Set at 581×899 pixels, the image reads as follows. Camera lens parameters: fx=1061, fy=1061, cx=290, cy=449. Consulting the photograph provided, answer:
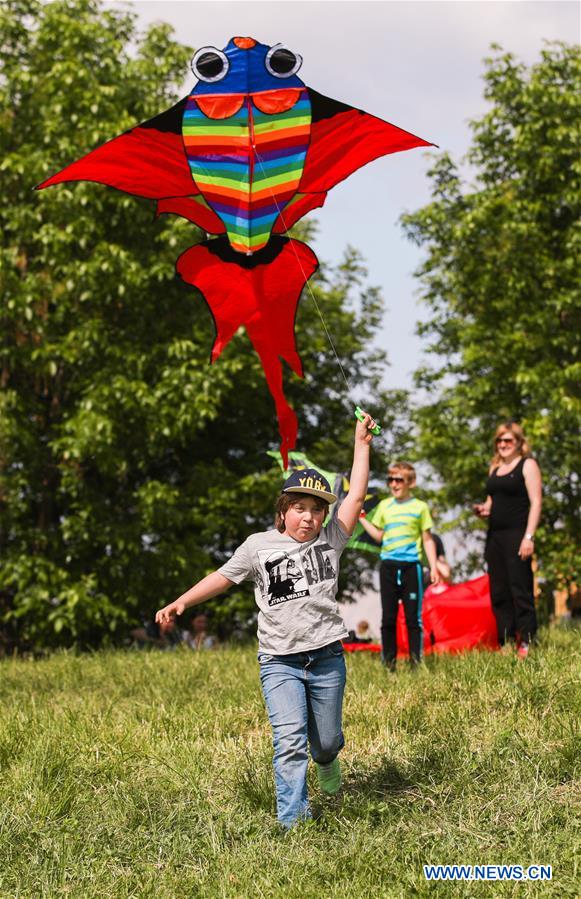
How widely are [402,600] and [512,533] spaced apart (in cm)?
98

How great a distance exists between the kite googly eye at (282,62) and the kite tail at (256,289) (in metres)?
0.96

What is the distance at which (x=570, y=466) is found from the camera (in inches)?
681

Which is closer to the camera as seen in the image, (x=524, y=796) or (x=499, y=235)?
(x=524, y=796)

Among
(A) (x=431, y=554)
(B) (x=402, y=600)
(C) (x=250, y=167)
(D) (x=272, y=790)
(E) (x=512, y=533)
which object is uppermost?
(C) (x=250, y=167)

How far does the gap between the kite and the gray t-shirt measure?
145cm

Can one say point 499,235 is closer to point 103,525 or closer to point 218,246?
point 103,525

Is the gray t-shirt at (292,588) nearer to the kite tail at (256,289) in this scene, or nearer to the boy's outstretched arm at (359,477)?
the boy's outstretched arm at (359,477)

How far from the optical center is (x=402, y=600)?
26.7 ft

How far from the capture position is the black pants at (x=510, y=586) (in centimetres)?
797

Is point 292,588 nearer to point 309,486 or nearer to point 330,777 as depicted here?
point 309,486

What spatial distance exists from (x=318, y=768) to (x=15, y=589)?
12.2 metres

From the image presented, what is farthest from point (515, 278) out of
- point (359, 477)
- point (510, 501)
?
point (359, 477)

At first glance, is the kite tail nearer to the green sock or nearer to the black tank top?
the green sock

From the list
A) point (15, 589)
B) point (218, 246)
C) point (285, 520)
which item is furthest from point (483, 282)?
point (285, 520)
